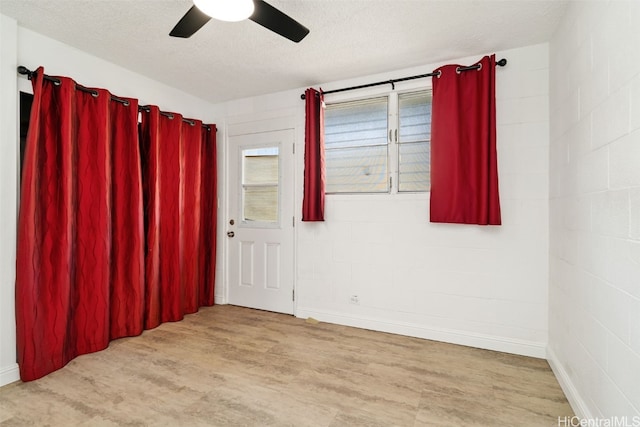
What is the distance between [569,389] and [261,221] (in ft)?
10.0

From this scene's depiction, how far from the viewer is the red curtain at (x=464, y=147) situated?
2.56 metres

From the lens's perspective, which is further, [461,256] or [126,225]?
[126,225]

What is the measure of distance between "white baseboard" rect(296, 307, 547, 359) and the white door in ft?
1.63

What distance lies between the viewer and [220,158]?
398 centimetres

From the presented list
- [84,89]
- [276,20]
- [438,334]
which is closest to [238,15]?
[276,20]

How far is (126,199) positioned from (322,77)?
86.8 inches

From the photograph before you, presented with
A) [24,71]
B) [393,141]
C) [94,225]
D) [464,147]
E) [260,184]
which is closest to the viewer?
[24,71]

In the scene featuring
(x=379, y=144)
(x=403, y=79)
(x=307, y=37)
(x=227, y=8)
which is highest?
(x=307, y=37)

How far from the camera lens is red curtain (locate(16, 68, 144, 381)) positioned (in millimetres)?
2182

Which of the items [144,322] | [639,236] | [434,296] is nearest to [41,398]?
[144,322]

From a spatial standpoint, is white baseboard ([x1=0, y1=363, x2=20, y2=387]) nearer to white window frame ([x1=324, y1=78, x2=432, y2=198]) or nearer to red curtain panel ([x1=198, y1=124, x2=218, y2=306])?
red curtain panel ([x1=198, y1=124, x2=218, y2=306])

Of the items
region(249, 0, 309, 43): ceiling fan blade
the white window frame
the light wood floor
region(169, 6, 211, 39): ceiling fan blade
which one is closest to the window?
the white window frame

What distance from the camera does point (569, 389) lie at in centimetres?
194

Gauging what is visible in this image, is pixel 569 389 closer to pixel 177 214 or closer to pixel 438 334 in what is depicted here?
pixel 438 334
